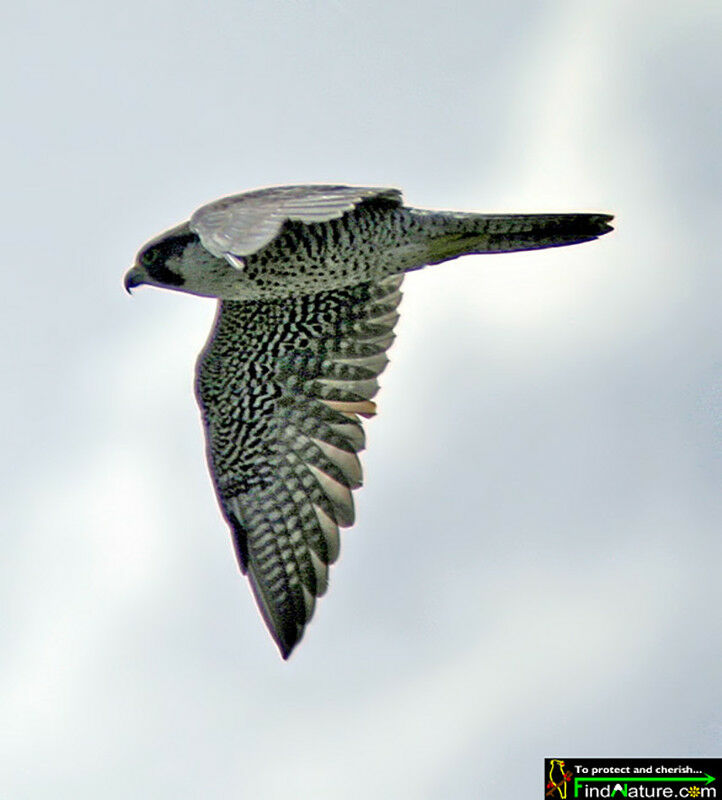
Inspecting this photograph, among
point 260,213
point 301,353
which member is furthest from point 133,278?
point 260,213

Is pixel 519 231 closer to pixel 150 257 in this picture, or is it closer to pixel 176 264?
pixel 176 264

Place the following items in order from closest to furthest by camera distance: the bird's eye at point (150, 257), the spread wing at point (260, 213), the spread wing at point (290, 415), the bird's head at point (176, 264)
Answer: the spread wing at point (260, 213)
the bird's head at point (176, 264)
the bird's eye at point (150, 257)
the spread wing at point (290, 415)

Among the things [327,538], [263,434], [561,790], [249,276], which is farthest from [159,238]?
[561,790]

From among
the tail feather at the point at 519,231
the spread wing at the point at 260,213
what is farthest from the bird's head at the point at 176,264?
the tail feather at the point at 519,231

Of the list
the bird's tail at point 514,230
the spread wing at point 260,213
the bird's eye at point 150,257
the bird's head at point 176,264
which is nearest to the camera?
the spread wing at point 260,213

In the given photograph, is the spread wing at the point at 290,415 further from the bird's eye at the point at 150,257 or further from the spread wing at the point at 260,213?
the spread wing at the point at 260,213

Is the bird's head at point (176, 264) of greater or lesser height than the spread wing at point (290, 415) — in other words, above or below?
above

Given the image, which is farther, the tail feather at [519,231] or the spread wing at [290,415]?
the spread wing at [290,415]
